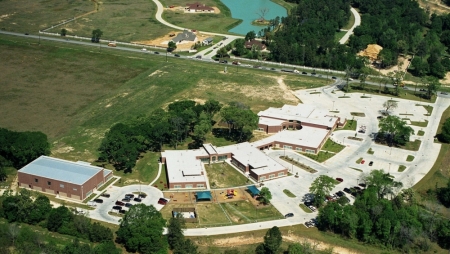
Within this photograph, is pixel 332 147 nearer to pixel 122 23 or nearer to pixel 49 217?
pixel 49 217

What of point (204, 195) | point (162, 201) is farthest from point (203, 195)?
point (162, 201)

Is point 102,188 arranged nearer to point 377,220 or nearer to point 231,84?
point 377,220

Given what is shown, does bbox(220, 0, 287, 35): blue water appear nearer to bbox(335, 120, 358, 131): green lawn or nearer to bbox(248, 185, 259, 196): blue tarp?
bbox(335, 120, 358, 131): green lawn

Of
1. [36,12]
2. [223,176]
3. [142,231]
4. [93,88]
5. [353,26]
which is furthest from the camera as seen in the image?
[36,12]

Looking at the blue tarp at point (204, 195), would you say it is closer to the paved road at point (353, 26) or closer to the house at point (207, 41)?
the house at point (207, 41)

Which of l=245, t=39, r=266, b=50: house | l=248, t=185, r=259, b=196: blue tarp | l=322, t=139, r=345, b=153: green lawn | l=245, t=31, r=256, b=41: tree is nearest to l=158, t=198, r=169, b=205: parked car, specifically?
l=248, t=185, r=259, b=196: blue tarp

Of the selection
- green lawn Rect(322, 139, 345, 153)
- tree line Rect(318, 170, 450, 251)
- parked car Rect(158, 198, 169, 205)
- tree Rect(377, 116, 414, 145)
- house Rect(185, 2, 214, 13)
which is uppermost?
house Rect(185, 2, 214, 13)
